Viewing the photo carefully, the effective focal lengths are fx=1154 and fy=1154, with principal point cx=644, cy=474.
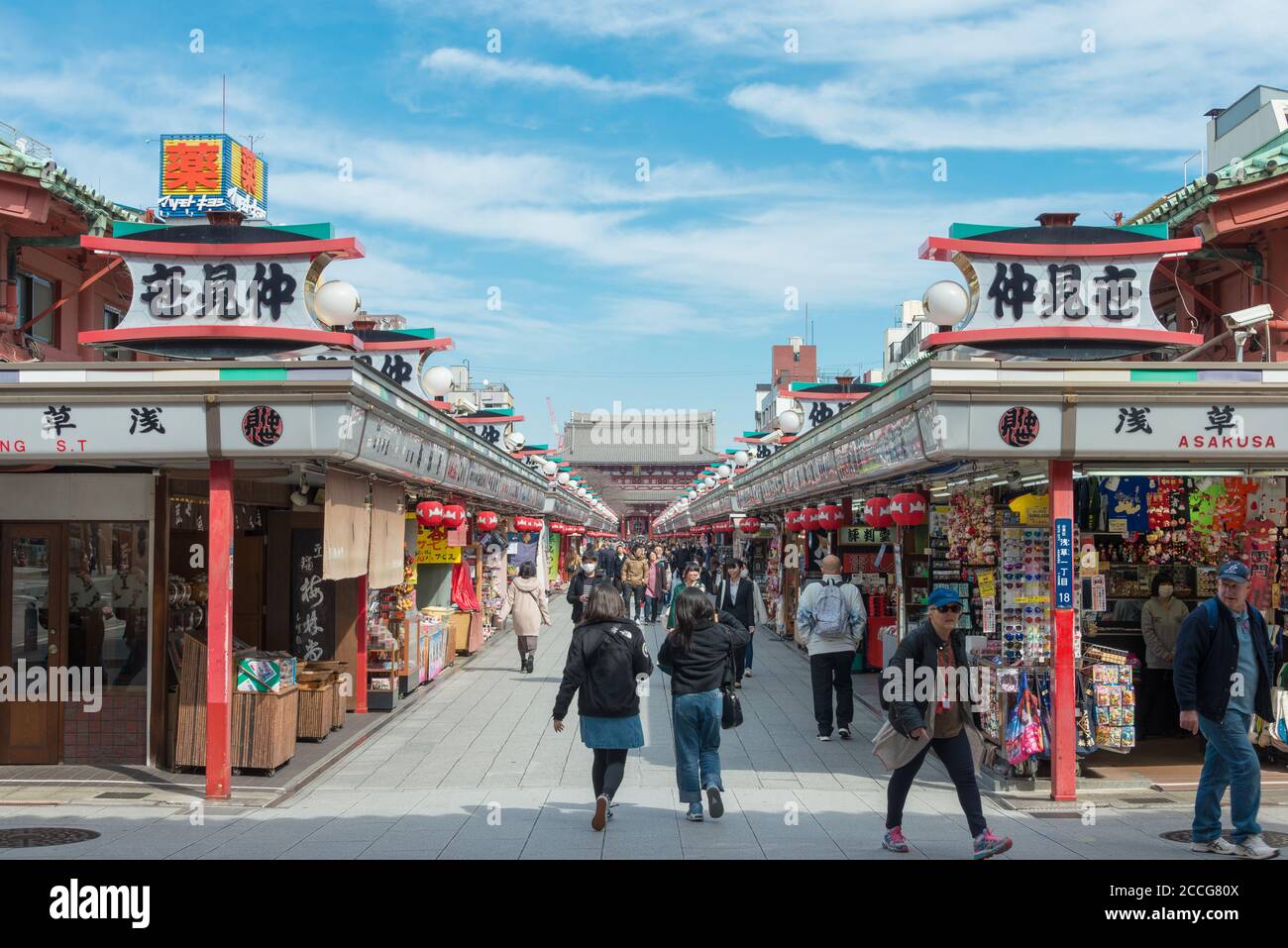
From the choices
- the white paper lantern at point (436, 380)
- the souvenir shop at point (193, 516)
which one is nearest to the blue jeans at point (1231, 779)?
the souvenir shop at point (193, 516)

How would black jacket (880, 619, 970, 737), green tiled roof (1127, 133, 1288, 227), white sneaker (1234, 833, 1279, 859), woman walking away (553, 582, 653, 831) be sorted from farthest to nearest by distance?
green tiled roof (1127, 133, 1288, 227), woman walking away (553, 582, 653, 831), white sneaker (1234, 833, 1279, 859), black jacket (880, 619, 970, 737)

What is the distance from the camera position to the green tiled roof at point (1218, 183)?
1348 centimetres

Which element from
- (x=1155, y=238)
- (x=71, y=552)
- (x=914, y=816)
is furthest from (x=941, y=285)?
(x=71, y=552)

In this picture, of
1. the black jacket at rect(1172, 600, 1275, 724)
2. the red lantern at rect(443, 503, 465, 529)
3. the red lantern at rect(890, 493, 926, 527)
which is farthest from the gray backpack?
the red lantern at rect(443, 503, 465, 529)

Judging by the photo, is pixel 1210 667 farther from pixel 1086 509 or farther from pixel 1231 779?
pixel 1086 509

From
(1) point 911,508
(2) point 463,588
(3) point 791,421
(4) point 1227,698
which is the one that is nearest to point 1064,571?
(4) point 1227,698

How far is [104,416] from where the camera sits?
966 cm

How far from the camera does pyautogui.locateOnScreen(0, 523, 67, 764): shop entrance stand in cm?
1103

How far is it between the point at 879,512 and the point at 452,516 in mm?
6289

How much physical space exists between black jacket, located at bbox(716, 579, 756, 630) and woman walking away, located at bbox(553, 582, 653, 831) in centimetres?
682

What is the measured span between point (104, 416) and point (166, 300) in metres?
1.55

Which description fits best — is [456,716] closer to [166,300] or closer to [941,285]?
[166,300]

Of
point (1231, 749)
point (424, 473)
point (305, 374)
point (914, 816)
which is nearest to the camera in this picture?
point (1231, 749)

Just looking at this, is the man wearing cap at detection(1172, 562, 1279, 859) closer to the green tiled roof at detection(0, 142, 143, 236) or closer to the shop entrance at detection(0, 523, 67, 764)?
the shop entrance at detection(0, 523, 67, 764)
